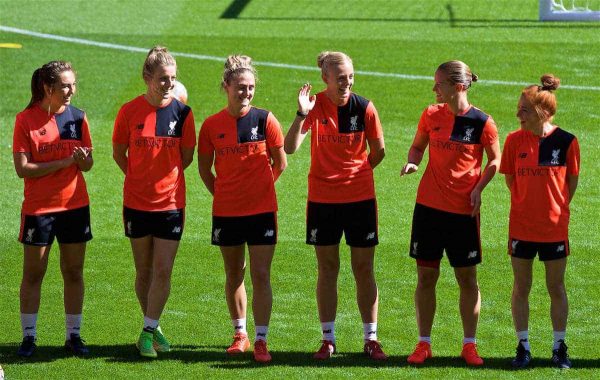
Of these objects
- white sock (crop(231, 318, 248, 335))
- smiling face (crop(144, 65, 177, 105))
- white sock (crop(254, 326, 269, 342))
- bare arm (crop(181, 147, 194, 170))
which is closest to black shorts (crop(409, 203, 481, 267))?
white sock (crop(254, 326, 269, 342))

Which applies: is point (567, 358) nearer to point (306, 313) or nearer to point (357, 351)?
point (357, 351)

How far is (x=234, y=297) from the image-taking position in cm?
847

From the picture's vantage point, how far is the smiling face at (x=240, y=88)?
8016mm

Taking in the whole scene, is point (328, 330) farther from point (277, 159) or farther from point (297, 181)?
point (297, 181)

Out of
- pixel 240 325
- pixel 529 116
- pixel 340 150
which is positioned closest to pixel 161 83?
pixel 340 150

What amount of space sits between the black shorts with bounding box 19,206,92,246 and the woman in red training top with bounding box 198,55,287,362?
885mm

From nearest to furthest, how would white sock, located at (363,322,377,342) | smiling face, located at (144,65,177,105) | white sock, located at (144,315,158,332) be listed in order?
smiling face, located at (144,65,177,105) → white sock, located at (144,315,158,332) → white sock, located at (363,322,377,342)

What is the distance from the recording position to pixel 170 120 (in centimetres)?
816

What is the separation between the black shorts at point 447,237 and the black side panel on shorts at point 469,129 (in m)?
0.48

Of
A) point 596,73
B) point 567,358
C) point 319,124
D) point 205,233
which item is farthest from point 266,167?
point 596,73

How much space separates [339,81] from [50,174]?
1984mm

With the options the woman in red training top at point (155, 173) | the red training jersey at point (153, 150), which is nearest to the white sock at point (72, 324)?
the woman in red training top at point (155, 173)

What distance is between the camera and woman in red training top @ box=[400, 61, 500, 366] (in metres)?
7.96

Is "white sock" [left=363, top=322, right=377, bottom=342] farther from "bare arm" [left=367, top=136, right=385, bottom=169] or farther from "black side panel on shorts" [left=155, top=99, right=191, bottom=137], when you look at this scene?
"black side panel on shorts" [left=155, top=99, right=191, bottom=137]
